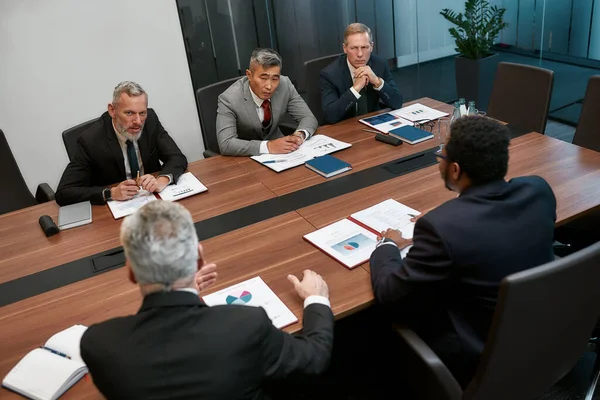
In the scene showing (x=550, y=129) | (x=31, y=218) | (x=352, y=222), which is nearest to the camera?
(x=352, y=222)

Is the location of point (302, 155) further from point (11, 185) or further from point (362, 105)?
point (11, 185)

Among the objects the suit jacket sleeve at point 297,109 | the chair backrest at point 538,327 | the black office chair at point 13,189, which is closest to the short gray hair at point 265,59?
the suit jacket sleeve at point 297,109

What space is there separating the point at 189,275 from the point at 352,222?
41.2 inches

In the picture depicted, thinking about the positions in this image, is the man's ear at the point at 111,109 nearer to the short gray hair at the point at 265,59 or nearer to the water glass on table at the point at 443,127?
the short gray hair at the point at 265,59

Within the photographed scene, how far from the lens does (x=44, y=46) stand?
407 centimetres

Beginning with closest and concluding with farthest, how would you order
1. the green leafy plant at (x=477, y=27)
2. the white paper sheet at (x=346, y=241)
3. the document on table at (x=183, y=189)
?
the white paper sheet at (x=346, y=241) < the document on table at (x=183, y=189) < the green leafy plant at (x=477, y=27)

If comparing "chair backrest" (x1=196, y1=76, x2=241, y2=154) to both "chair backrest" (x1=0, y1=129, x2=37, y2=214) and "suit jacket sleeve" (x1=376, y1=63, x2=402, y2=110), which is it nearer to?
"suit jacket sleeve" (x1=376, y1=63, x2=402, y2=110)

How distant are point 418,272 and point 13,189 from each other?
266 cm

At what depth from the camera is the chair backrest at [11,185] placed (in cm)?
323

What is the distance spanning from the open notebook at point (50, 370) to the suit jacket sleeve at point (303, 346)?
579 millimetres

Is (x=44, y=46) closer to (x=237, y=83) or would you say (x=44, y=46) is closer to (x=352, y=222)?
(x=237, y=83)

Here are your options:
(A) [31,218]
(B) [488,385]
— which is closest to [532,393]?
(B) [488,385]

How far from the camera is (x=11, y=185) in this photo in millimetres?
3277

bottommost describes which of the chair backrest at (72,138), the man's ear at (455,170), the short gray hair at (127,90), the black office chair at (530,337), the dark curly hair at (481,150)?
the black office chair at (530,337)
